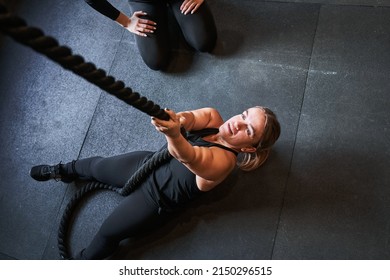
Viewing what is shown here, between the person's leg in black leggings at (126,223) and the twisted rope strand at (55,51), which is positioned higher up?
the twisted rope strand at (55,51)

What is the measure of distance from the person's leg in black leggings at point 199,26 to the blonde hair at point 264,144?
2.18 ft

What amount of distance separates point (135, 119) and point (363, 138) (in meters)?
1.09

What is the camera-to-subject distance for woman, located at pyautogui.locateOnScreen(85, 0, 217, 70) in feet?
7.06

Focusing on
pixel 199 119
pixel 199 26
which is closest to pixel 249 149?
pixel 199 119

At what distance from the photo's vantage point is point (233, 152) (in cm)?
167

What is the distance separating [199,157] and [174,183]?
293 millimetres

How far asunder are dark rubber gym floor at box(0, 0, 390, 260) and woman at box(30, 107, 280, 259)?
0.14 metres

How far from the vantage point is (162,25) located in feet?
7.29

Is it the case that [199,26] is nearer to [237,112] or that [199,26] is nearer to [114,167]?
[237,112]

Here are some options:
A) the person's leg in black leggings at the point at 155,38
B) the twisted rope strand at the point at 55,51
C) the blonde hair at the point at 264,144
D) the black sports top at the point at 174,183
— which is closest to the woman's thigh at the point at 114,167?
the black sports top at the point at 174,183

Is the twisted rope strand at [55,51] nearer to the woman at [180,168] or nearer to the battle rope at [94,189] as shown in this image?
the woman at [180,168]

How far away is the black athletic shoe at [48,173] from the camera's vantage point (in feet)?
6.81

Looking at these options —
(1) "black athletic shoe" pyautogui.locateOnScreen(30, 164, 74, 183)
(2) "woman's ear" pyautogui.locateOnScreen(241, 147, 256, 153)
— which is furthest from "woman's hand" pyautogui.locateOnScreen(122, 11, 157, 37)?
(2) "woman's ear" pyautogui.locateOnScreen(241, 147, 256, 153)
